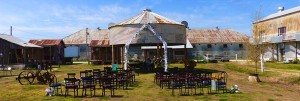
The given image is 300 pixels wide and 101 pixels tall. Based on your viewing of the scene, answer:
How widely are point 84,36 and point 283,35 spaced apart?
38.2m

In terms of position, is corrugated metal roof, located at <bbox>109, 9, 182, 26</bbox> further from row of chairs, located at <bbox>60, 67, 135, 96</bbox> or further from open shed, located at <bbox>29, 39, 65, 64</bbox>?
open shed, located at <bbox>29, 39, 65, 64</bbox>

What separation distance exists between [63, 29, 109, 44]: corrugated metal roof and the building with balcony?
3168cm

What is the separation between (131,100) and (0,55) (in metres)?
32.3

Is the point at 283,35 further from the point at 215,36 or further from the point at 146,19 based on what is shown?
the point at 146,19

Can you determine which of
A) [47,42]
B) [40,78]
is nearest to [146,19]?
[40,78]

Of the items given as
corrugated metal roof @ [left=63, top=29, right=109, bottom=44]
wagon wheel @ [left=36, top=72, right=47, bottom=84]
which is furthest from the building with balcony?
corrugated metal roof @ [left=63, top=29, right=109, bottom=44]

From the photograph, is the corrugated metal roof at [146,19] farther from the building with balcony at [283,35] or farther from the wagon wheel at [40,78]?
the building with balcony at [283,35]

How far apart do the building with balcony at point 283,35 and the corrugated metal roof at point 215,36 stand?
11070 millimetres

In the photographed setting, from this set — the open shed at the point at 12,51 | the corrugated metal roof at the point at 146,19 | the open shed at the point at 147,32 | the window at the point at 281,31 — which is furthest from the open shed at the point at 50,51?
the window at the point at 281,31

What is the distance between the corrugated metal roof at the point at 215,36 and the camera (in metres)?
65.0

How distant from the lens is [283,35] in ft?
157

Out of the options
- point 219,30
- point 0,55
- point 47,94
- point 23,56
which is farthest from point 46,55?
point 47,94

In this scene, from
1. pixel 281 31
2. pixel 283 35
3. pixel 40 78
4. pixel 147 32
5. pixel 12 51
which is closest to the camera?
pixel 40 78

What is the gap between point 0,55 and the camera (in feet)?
143
